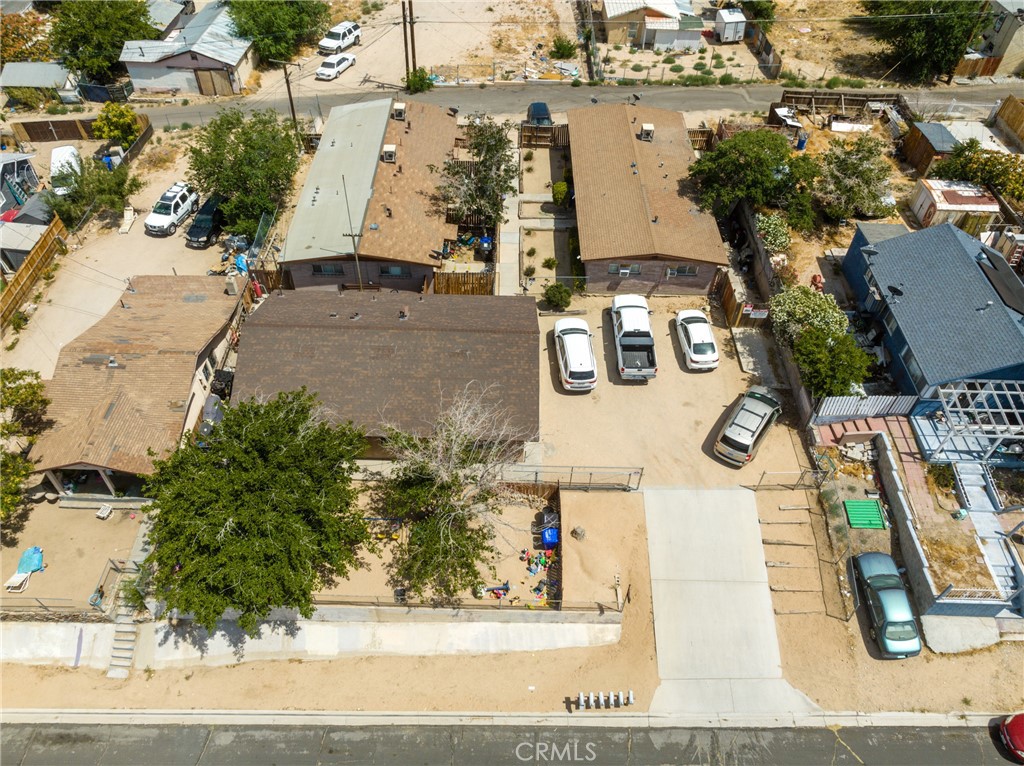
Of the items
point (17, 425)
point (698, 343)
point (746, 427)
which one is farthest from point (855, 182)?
point (17, 425)

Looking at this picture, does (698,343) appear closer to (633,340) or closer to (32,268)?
(633,340)

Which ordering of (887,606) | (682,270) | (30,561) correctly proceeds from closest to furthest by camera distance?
(887,606)
(30,561)
(682,270)

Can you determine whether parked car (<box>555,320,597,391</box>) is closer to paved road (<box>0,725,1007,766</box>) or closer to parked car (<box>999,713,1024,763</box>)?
paved road (<box>0,725,1007,766</box>)

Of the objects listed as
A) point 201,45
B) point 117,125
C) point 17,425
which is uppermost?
point 201,45

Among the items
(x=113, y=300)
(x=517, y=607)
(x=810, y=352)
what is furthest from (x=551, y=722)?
(x=113, y=300)

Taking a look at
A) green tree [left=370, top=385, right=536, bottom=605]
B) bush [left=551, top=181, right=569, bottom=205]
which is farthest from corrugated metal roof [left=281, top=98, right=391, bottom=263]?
green tree [left=370, top=385, right=536, bottom=605]

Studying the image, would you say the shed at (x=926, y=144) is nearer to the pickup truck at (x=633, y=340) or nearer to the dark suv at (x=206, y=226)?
the pickup truck at (x=633, y=340)
